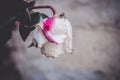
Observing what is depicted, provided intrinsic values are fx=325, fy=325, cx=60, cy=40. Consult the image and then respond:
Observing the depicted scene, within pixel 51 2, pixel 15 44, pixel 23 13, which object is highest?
pixel 51 2

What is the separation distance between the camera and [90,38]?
63.8 inches

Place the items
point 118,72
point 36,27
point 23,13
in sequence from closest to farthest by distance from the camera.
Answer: point 36,27 < point 23,13 < point 118,72

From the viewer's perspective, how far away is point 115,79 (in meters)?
1.51

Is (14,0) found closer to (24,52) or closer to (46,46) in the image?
(46,46)

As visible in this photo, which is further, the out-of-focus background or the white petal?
the out-of-focus background

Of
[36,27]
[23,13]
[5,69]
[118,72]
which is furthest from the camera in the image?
[118,72]

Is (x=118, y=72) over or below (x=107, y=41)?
below

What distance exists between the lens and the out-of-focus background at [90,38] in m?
1.52

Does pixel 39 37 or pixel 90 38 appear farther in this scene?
pixel 90 38

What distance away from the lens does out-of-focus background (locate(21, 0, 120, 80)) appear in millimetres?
1523

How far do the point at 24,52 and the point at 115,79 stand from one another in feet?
1.45

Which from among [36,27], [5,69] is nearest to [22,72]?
[5,69]

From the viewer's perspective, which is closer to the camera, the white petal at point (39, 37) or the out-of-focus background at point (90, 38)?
the white petal at point (39, 37)

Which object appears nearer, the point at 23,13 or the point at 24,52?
the point at 23,13
